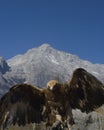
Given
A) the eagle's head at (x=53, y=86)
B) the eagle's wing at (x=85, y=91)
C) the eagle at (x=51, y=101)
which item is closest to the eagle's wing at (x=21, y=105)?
the eagle at (x=51, y=101)

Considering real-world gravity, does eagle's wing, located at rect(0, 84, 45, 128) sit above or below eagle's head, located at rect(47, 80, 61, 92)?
below

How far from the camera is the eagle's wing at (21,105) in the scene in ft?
54.0

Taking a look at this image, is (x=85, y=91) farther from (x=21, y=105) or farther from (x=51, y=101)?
(x=21, y=105)

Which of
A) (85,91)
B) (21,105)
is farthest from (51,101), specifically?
(85,91)

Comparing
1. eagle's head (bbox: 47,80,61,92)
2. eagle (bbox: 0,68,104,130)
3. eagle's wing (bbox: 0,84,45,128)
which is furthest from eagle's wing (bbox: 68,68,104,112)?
eagle's wing (bbox: 0,84,45,128)

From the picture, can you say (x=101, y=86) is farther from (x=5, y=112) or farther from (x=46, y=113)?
(x=5, y=112)

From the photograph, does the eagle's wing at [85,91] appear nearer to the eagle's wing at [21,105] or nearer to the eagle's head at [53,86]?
the eagle's head at [53,86]

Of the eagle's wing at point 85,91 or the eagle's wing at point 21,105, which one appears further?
the eagle's wing at point 21,105

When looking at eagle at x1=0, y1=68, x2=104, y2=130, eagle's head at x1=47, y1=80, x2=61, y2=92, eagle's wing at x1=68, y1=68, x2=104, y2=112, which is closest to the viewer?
eagle's wing at x1=68, y1=68, x2=104, y2=112

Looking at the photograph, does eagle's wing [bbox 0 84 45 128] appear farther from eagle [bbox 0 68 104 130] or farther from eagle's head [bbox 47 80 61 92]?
eagle's head [bbox 47 80 61 92]

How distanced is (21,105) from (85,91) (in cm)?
265

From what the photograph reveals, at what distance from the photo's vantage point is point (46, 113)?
1708 centimetres

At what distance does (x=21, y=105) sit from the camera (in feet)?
56.4

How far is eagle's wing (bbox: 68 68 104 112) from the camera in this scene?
16.1m
